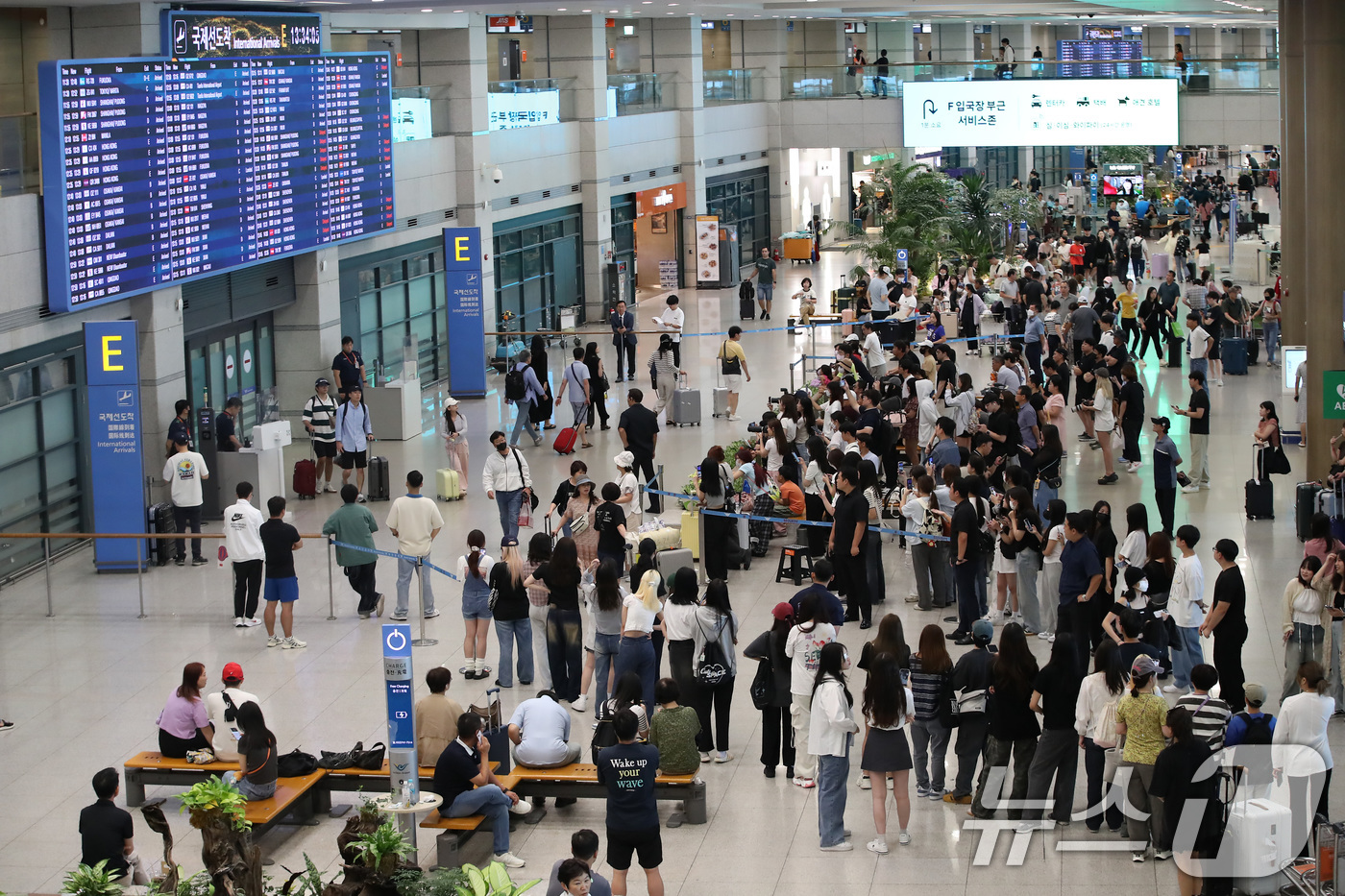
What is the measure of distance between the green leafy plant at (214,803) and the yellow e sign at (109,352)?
28.6ft

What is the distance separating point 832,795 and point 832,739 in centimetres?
40

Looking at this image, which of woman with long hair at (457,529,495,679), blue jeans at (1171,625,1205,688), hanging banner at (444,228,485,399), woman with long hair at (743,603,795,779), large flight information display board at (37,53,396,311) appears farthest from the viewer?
hanging banner at (444,228,485,399)

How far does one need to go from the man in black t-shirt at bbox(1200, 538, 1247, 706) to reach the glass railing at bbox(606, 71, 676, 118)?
25504 mm

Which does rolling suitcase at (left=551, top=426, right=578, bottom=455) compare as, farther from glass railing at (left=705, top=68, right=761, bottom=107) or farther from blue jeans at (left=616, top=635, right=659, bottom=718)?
glass railing at (left=705, top=68, right=761, bottom=107)

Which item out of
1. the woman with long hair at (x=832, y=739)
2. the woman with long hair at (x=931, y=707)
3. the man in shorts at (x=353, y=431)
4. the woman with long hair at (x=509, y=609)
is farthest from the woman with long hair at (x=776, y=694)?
the man in shorts at (x=353, y=431)

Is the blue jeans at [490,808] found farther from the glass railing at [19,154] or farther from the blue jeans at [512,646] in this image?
the glass railing at [19,154]

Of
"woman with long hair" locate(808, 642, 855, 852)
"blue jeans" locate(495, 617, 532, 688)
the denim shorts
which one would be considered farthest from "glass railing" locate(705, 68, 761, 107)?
"woman with long hair" locate(808, 642, 855, 852)

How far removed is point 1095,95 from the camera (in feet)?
122

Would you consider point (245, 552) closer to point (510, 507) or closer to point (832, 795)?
point (510, 507)

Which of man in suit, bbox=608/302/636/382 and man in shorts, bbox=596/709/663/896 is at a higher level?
man in suit, bbox=608/302/636/382

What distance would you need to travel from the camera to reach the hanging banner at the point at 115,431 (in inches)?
643

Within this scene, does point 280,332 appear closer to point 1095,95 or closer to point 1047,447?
point 1047,447

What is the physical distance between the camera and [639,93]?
37.8 metres

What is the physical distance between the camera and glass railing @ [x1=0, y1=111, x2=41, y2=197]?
53.2ft
